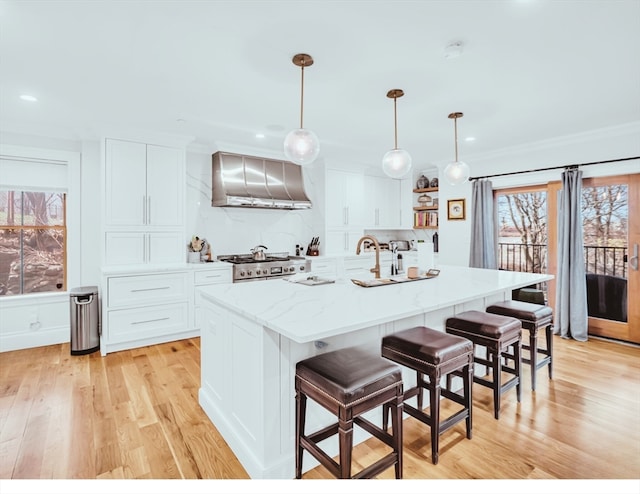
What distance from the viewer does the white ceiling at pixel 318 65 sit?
6.21ft

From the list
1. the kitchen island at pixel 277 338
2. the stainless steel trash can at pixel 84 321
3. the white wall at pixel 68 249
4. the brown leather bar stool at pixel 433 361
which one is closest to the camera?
the kitchen island at pixel 277 338

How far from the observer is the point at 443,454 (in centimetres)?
200

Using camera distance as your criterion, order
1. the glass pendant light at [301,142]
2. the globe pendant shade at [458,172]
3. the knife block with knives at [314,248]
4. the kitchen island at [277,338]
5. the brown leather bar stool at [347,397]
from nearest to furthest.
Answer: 1. the brown leather bar stool at [347,397]
2. the kitchen island at [277,338]
3. the glass pendant light at [301,142]
4. the globe pendant shade at [458,172]
5. the knife block with knives at [314,248]

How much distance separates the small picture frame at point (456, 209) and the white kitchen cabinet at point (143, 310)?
13.3 feet

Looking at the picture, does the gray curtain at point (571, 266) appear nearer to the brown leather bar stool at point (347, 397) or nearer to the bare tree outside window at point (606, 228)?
the bare tree outside window at point (606, 228)

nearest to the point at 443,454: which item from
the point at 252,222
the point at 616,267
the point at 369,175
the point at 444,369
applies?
the point at 444,369

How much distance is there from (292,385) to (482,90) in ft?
8.84

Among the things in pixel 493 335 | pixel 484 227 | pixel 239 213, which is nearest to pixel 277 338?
pixel 493 335

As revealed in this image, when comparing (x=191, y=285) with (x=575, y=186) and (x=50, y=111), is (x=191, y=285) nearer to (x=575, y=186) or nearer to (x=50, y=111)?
(x=50, y=111)

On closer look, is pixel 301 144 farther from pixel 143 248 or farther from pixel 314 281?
pixel 143 248

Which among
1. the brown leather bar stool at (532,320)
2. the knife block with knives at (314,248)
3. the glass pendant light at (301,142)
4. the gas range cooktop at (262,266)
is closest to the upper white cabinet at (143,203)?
the gas range cooktop at (262,266)

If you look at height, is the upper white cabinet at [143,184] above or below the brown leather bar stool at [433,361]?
above

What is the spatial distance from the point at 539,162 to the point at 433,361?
153 inches

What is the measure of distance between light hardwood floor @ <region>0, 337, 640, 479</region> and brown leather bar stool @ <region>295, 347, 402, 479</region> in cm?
28
